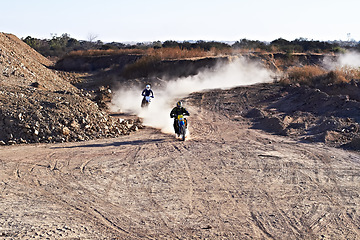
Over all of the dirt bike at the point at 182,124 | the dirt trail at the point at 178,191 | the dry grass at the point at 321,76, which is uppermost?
the dry grass at the point at 321,76

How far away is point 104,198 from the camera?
9414 millimetres

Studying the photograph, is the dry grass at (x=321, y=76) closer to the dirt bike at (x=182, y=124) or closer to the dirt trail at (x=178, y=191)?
the dirt trail at (x=178, y=191)

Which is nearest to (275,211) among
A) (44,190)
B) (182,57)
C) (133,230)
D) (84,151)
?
(133,230)

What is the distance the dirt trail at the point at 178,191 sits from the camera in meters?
7.84

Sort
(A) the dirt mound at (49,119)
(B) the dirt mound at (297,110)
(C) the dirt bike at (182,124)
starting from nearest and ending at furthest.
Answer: (A) the dirt mound at (49,119), (C) the dirt bike at (182,124), (B) the dirt mound at (297,110)

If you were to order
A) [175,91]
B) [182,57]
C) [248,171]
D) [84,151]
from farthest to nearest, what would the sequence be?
1. [182,57]
2. [175,91]
3. [84,151]
4. [248,171]

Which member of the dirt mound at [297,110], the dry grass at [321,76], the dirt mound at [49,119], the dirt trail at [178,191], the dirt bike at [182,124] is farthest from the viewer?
the dry grass at [321,76]

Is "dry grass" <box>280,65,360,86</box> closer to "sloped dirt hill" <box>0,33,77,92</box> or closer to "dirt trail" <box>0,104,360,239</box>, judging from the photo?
"dirt trail" <box>0,104,360,239</box>

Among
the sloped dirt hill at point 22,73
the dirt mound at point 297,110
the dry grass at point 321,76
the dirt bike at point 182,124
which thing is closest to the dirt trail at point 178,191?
the dirt bike at point 182,124

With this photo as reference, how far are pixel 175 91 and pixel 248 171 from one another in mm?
21639

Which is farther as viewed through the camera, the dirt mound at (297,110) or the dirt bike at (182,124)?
the dirt mound at (297,110)

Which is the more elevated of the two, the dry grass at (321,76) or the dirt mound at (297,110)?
the dry grass at (321,76)

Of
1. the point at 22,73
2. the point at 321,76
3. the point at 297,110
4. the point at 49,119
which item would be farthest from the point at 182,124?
the point at 321,76

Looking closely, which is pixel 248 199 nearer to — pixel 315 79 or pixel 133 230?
pixel 133 230
